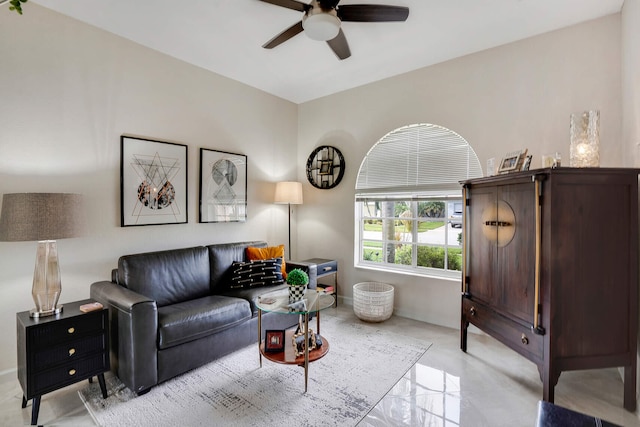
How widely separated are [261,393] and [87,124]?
2.67 meters

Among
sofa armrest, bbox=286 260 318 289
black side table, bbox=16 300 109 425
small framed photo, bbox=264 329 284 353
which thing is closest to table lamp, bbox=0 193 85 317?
black side table, bbox=16 300 109 425

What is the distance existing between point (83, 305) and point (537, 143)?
4.03m

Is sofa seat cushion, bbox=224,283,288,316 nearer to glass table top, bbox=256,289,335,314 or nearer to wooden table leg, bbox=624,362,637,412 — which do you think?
glass table top, bbox=256,289,335,314

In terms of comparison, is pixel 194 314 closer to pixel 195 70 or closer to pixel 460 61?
pixel 195 70

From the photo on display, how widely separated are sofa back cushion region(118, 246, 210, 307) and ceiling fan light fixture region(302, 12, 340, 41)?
2.34 meters

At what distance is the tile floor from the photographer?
1.96 metres

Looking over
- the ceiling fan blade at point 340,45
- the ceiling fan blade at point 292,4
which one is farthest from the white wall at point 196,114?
the ceiling fan blade at point 292,4

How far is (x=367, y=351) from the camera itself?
2.86 meters

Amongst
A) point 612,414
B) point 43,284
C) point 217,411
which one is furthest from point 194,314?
point 612,414

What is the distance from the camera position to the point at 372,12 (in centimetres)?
217

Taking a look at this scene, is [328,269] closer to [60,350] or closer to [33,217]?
[60,350]

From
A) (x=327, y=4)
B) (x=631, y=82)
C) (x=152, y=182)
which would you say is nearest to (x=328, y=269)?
(x=152, y=182)

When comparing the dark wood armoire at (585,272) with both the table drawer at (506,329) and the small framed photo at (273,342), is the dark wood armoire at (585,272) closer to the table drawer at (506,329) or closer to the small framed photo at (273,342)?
the table drawer at (506,329)

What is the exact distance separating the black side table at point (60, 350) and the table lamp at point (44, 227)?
0.15 m
